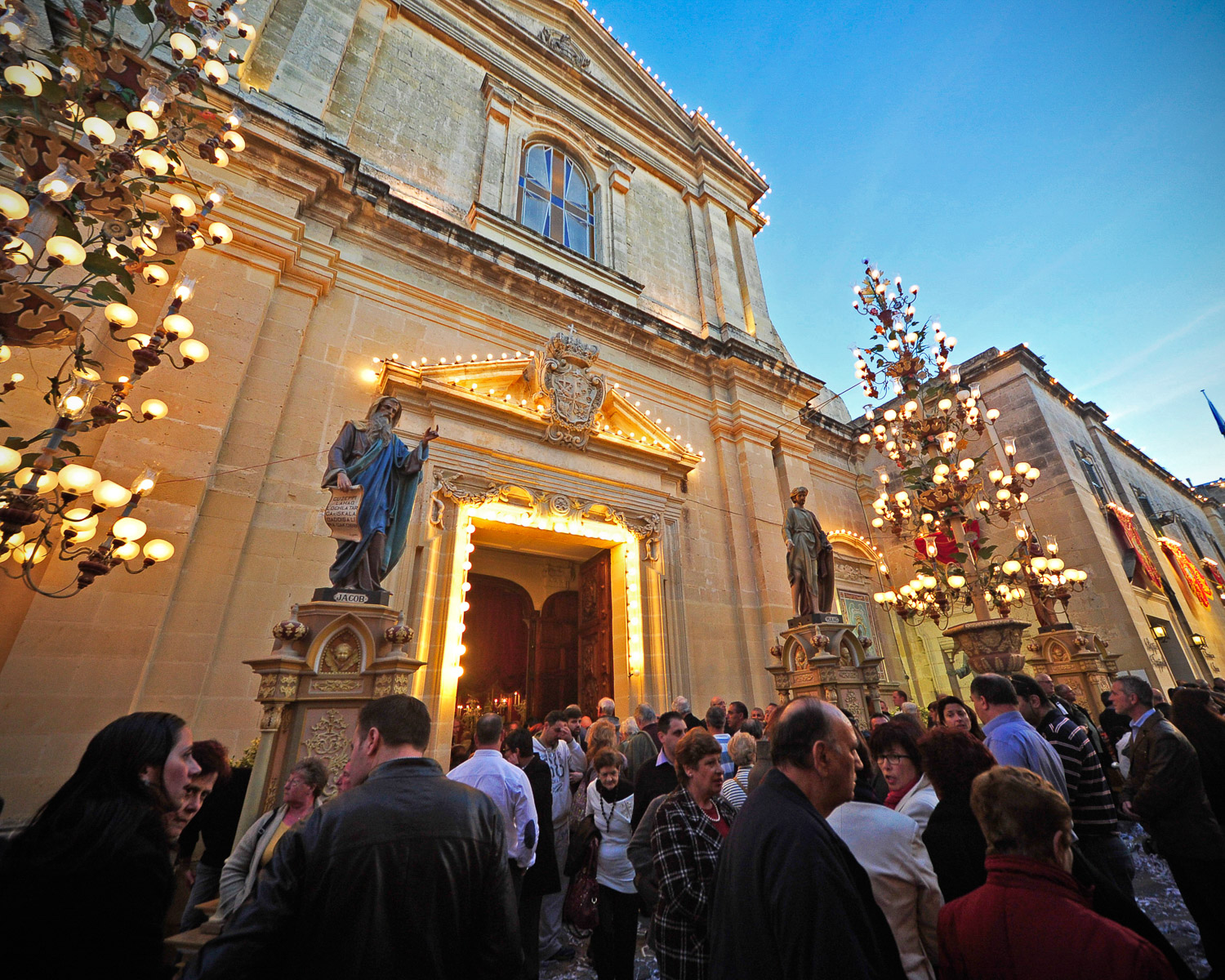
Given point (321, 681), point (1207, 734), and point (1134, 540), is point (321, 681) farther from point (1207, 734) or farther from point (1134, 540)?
point (1134, 540)

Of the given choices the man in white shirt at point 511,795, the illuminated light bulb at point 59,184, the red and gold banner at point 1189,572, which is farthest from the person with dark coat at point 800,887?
the red and gold banner at point 1189,572

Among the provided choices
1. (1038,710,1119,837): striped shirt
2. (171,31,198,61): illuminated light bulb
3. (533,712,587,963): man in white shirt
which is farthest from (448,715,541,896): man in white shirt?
(171,31,198,61): illuminated light bulb

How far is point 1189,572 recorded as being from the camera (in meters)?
17.9

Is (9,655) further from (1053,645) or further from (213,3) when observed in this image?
(1053,645)

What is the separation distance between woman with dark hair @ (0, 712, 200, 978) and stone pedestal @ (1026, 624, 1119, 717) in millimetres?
13059

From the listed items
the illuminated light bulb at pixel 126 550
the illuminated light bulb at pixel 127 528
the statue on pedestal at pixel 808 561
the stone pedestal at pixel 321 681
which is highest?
the statue on pedestal at pixel 808 561

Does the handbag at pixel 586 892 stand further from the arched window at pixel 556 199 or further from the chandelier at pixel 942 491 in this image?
the arched window at pixel 556 199

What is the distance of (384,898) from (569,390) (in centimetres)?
807

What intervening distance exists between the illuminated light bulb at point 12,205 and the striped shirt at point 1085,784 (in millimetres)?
7420

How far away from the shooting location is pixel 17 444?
3445 mm

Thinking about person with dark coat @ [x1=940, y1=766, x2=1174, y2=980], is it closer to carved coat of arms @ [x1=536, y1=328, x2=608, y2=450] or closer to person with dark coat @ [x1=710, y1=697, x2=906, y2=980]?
person with dark coat @ [x1=710, y1=697, x2=906, y2=980]

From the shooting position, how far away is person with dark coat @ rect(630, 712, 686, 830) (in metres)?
3.40

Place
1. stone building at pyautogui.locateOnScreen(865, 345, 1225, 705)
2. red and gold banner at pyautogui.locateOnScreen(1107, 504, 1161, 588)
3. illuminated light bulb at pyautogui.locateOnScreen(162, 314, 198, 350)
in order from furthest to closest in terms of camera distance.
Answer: red and gold banner at pyautogui.locateOnScreen(1107, 504, 1161, 588)
stone building at pyautogui.locateOnScreen(865, 345, 1225, 705)
illuminated light bulb at pyautogui.locateOnScreen(162, 314, 198, 350)

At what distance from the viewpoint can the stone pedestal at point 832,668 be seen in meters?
7.61
